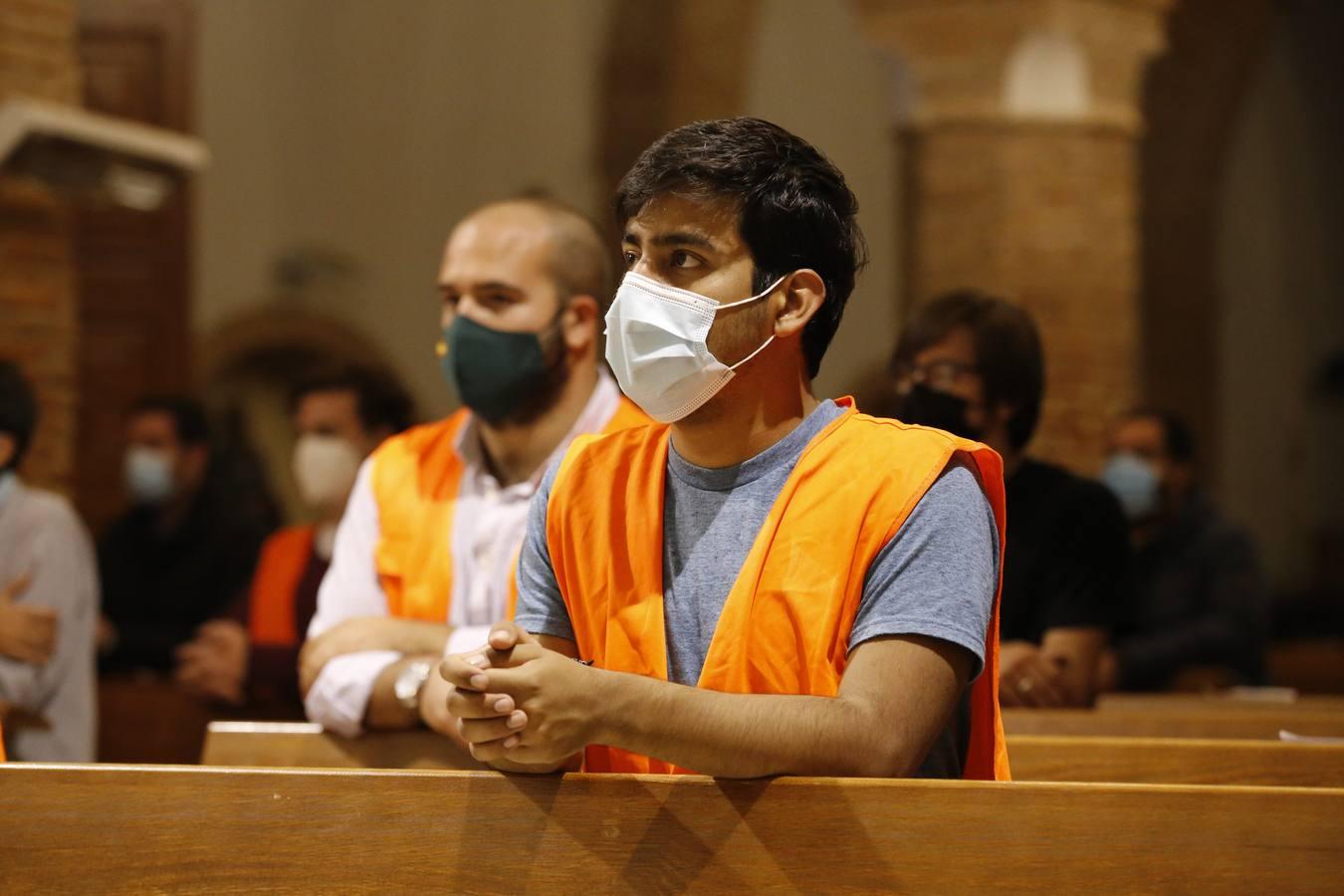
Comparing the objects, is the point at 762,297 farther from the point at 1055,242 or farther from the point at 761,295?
the point at 1055,242

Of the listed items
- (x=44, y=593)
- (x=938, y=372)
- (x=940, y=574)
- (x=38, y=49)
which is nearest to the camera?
(x=940, y=574)

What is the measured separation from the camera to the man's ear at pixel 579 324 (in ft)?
10.4

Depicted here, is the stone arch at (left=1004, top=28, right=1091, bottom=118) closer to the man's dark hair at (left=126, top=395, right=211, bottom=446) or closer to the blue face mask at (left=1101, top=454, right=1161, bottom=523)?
the blue face mask at (left=1101, top=454, right=1161, bottom=523)

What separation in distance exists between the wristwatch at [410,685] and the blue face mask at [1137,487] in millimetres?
3330

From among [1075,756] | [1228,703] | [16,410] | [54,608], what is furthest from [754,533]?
[16,410]

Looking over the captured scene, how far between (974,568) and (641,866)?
50 centimetres

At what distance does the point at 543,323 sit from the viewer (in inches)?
123

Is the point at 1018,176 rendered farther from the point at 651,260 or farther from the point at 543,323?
the point at 651,260

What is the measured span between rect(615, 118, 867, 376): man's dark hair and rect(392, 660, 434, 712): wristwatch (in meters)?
0.98

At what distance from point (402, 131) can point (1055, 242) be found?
5235 millimetres

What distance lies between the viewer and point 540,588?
218 centimetres

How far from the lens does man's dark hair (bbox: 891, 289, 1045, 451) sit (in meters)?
3.20

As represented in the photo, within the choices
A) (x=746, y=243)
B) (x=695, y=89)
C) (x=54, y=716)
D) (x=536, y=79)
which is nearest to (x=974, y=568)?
(x=746, y=243)

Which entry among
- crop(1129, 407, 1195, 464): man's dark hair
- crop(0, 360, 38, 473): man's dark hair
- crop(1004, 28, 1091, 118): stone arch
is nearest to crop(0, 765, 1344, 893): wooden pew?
crop(0, 360, 38, 473): man's dark hair
